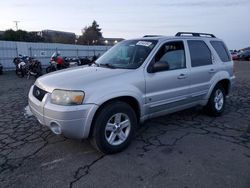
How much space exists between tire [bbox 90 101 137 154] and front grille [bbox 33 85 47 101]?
95 centimetres

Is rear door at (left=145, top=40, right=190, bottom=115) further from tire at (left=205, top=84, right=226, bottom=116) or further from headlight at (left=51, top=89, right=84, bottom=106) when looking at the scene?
headlight at (left=51, top=89, right=84, bottom=106)

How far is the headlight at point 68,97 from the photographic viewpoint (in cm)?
338

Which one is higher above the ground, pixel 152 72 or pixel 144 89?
pixel 152 72

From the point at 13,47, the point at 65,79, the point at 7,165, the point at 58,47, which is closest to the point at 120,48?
the point at 65,79

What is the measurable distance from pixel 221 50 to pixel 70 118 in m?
4.17

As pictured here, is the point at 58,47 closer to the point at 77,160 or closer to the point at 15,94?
the point at 15,94

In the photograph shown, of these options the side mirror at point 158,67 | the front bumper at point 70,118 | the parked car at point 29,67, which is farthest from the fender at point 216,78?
the parked car at point 29,67

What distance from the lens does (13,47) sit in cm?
2056

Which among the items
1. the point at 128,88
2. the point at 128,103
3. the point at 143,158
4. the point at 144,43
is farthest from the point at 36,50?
the point at 143,158

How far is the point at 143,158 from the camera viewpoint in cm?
371

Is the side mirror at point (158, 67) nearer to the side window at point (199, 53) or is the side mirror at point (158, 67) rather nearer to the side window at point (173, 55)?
the side window at point (173, 55)

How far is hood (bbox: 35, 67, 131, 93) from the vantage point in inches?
139

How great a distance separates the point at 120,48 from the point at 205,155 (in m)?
2.58

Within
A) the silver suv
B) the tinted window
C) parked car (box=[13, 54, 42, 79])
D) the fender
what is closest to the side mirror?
the silver suv
